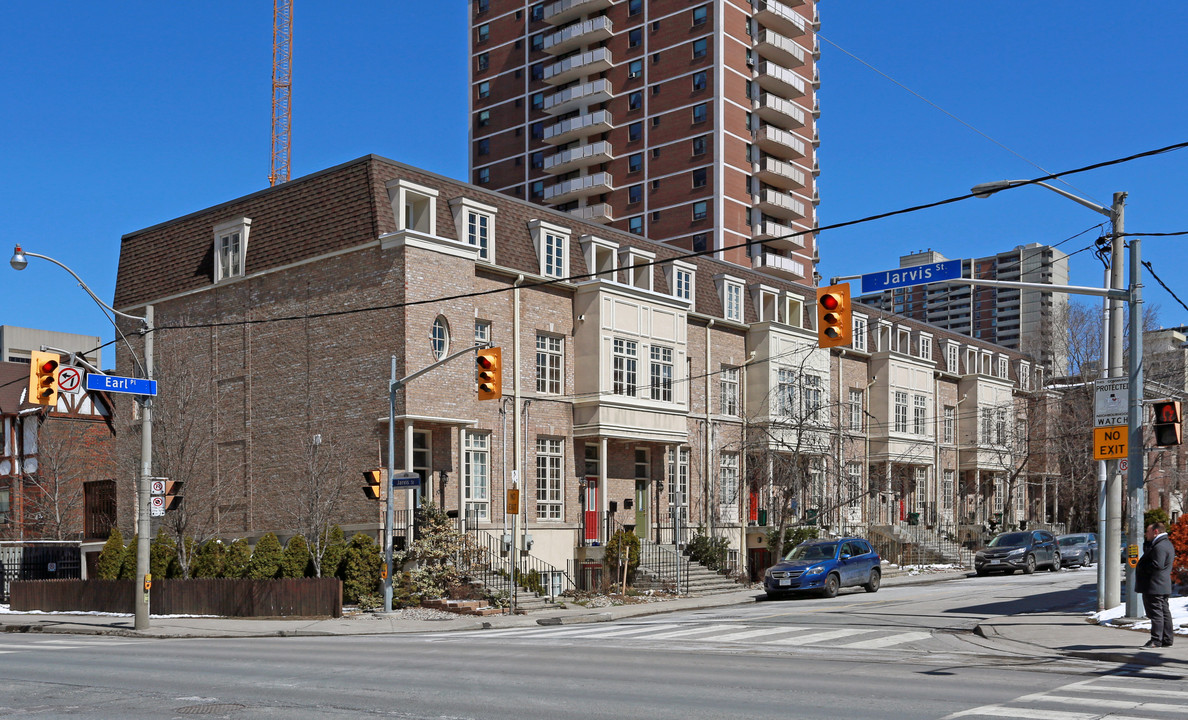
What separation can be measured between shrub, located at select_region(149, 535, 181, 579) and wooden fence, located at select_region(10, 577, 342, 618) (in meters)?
1.81

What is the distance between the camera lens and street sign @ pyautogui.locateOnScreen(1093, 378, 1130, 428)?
19938mm

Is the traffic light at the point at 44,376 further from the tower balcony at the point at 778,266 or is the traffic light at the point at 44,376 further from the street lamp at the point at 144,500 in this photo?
the tower balcony at the point at 778,266

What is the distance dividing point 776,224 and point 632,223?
11.0m

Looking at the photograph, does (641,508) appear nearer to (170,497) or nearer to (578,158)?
(170,497)

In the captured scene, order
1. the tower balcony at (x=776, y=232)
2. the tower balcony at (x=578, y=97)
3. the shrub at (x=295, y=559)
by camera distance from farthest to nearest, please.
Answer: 1. the tower balcony at (x=578, y=97)
2. the tower balcony at (x=776, y=232)
3. the shrub at (x=295, y=559)

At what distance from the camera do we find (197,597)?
99.7 feet

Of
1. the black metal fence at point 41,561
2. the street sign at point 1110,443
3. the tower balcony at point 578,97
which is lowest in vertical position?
the black metal fence at point 41,561

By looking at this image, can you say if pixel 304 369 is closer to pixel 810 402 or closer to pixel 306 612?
pixel 306 612

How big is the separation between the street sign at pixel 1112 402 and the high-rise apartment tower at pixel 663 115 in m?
56.3

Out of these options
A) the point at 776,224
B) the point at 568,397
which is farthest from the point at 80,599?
the point at 776,224

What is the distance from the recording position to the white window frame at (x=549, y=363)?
35.4m

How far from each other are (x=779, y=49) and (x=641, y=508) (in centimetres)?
5232

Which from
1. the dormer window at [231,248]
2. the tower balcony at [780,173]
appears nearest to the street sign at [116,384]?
the dormer window at [231,248]

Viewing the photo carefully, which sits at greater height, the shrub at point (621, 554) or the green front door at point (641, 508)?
the green front door at point (641, 508)
